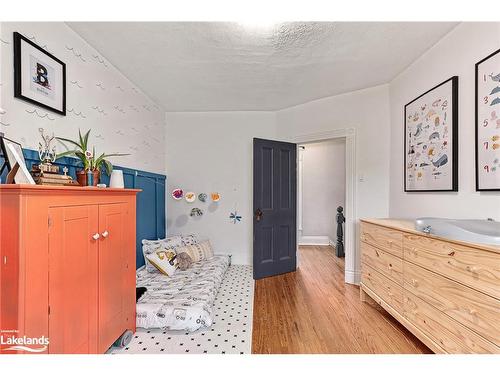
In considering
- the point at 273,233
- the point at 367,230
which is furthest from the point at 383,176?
the point at 273,233

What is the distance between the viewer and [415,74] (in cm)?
246

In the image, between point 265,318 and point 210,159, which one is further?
point 210,159

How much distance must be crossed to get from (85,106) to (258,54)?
1649 millimetres

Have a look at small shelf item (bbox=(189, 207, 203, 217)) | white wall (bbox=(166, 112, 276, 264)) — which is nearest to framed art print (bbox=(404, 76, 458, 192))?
white wall (bbox=(166, 112, 276, 264))

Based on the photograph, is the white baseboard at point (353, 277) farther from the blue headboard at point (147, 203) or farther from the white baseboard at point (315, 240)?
the blue headboard at point (147, 203)

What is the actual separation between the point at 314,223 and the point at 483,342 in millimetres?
4389

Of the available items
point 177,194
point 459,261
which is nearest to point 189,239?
point 177,194

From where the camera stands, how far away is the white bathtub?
127 cm

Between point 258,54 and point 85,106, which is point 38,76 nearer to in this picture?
point 85,106

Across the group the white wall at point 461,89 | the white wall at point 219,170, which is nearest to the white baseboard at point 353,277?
the white wall at point 461,89

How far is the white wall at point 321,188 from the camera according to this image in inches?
213

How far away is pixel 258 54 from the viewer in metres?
2.29

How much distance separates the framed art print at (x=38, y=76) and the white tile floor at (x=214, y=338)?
185 centimetres
